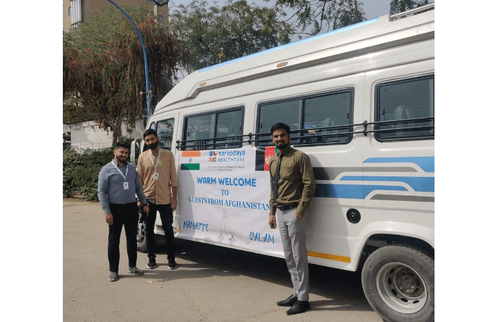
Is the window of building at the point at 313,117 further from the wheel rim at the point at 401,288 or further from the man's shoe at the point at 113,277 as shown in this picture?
the man's shoe at the point at 113,277

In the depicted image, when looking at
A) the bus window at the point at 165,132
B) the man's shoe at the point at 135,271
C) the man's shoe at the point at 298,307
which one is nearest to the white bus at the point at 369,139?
the man's shoe at the point at 298,307

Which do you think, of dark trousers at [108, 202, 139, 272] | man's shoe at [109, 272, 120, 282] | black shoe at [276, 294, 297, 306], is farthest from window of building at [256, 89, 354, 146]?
man's shoe at [109, 272, 120, 282]

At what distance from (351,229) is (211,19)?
15.4 m

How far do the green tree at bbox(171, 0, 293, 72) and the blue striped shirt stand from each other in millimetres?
11039

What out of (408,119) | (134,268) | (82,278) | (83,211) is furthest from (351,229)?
(83,211)

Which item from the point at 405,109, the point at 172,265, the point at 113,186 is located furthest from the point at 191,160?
the point at 405,109

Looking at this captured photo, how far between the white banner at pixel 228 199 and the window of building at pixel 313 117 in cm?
39

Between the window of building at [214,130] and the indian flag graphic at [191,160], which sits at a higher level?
the window of building at [214,130]

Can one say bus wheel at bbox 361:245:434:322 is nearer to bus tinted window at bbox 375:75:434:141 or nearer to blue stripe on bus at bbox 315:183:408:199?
blue stripe on bus at bbox 315:183:408:199

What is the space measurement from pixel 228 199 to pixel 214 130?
1022mm

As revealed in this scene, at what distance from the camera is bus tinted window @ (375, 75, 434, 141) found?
3926mm

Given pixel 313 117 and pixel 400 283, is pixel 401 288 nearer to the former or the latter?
pixel 400 283

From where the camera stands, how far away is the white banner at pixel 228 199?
213 inches

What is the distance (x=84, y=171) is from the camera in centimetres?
1678
